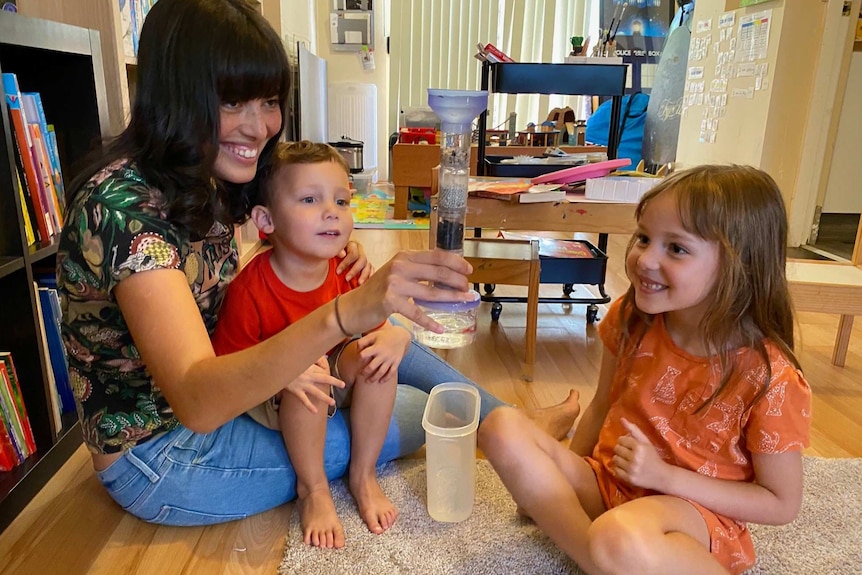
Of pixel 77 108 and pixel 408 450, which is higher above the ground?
pixel 77 108

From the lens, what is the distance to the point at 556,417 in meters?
1.42

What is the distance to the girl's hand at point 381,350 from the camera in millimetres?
1061

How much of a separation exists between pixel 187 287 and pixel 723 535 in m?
0.80

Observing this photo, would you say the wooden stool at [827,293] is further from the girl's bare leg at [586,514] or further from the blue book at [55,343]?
the blue book at [55,343]

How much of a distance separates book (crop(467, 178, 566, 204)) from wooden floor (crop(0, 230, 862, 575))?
0.48 m

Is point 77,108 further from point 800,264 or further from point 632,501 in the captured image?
point 800,264

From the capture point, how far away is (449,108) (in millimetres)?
742

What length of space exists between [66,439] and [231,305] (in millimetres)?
545

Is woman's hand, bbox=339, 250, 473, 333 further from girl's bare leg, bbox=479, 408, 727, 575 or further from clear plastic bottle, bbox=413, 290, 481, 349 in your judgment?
girl's bare leg, bbox=479, 408, 727, 575

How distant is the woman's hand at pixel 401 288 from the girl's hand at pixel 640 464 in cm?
39

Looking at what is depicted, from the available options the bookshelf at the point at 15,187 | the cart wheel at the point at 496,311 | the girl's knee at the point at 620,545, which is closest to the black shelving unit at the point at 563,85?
the cart wheel at the point at 496,311

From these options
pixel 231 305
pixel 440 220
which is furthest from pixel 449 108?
pixel 231 305

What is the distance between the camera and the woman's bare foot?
140 centimetres

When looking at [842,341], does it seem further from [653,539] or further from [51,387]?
[51,387]
